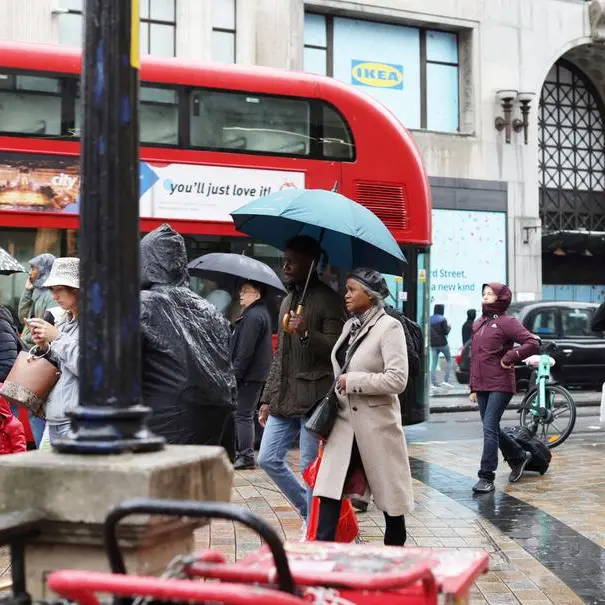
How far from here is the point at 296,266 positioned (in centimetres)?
640

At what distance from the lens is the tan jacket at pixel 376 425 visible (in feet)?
18.6

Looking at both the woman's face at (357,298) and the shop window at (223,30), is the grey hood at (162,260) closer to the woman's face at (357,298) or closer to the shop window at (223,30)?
the woman's face at (357,298)

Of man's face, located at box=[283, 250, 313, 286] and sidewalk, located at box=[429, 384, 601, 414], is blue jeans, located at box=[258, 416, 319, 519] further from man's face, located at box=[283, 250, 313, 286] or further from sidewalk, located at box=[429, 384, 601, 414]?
sidewalk, located at box=[429, 384, 601, 414]

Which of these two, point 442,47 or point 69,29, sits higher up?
point 442,47

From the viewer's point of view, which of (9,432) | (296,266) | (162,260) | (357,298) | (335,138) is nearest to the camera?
(162,260)

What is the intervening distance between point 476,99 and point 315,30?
4224 millimetres

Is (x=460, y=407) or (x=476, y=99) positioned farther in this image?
(x=476, y=99)

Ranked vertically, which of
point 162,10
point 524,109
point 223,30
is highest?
point 162,10

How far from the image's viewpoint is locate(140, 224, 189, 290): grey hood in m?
4.81

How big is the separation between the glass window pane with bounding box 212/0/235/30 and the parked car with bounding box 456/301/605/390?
809 cm

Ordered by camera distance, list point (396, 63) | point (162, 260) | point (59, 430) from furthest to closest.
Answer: point (396, 63) → point (59, 430) → point (162, 260)

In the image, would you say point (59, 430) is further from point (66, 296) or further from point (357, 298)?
point (357, 298)

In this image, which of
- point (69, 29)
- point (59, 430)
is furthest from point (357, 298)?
point (69, 29)

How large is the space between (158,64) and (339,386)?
6186 mm
